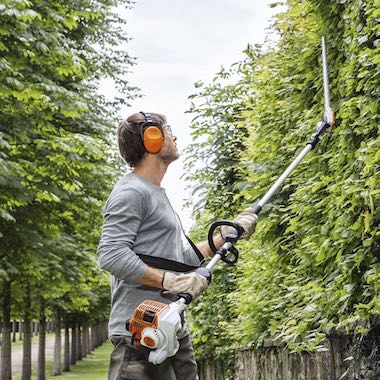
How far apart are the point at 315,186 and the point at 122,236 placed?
2.35m

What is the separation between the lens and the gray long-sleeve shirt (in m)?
3.66

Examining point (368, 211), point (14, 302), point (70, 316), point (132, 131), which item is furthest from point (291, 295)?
point (70, 316)

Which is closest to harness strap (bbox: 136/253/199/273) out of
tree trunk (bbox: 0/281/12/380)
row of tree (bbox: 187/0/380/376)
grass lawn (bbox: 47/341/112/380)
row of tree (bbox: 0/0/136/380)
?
row of tree (bbox: 187/0/380/376)

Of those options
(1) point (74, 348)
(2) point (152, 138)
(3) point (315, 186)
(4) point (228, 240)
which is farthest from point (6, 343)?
(1) point (74, 348)

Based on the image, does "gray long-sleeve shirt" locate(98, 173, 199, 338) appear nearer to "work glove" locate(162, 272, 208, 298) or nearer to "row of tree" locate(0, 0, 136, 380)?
"work glove" locate(162, 272, 208, 298)

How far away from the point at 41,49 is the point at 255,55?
359cm

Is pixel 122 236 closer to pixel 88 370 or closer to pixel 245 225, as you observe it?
pixel 245 225

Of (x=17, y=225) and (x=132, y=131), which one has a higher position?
(x=17, y=225)

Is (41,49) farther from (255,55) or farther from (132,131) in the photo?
(132,131)

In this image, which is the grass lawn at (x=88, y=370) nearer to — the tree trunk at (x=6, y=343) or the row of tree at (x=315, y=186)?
the tree trunk at (x=6, y=343)

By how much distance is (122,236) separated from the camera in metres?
3.70

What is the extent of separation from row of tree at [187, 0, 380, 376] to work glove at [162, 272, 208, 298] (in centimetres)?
120

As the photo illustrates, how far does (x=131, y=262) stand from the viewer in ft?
12.0

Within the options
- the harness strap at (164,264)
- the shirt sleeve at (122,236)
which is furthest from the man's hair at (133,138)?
the harness strap at (164,264)
